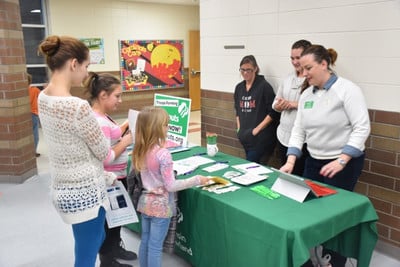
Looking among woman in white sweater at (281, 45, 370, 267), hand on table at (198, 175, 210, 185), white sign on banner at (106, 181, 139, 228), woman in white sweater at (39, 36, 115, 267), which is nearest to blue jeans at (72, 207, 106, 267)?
woman in white sweater at (39, 36, 115, 267)

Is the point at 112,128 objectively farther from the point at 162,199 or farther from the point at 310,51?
the point at 310,51

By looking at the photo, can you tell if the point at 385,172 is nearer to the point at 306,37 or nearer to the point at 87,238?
the point at 306,37

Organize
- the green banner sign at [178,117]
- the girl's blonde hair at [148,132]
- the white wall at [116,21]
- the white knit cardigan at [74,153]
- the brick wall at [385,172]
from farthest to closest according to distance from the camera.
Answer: the white wall at [116,21] → the green banner sign at [178,117] → the brick wall at [385,172] → the girl's blonde hair at [148,132] → the white knit cardigan at [74,153]

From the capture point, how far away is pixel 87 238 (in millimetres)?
1717

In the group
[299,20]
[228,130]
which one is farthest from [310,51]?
[228,130]

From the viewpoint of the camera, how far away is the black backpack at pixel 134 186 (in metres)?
2.12

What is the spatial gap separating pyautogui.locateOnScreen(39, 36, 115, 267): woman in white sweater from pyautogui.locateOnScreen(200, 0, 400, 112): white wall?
6.43 feet

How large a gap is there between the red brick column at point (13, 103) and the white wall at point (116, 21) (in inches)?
121

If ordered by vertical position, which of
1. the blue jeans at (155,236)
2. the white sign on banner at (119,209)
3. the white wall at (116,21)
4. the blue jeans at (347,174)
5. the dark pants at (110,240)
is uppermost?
the white wall at (116,21)

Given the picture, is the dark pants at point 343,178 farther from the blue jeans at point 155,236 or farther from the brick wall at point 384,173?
the blue jeans at point 155,236

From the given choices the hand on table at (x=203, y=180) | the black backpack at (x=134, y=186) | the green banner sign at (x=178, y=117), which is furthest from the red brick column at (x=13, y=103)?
the hand on table at (x=203, y=180)

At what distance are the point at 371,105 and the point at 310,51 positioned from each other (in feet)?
2.63

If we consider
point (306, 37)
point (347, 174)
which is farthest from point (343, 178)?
point (306, 37)

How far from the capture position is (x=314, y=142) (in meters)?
2.27
